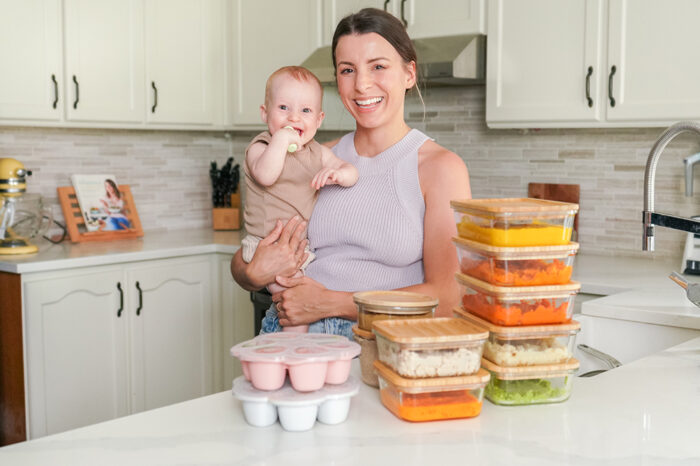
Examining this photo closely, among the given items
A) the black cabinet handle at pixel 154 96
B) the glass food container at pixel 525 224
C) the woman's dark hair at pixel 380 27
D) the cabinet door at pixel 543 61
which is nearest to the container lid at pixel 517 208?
the glass food container at pixel 525 224

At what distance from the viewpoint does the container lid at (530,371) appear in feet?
3.96

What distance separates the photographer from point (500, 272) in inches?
48.0

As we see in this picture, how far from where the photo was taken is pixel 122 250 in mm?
3279

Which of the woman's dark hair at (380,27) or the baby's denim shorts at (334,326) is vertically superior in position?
the woman's dark hair at (380,27)

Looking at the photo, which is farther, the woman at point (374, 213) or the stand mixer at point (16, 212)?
the stand mixer at point (16, 212)

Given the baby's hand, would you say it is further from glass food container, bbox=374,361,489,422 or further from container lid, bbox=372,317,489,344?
glass food container, bbox=374,361,489,422

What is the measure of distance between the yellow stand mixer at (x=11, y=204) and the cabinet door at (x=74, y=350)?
248mm

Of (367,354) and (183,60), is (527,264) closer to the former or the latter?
(367,354)

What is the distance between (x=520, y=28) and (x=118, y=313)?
76.1 inches

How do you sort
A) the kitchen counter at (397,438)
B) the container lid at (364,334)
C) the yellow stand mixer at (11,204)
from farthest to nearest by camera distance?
the yellow stand mixer at (11,204) < the container lid at (364,334) < the kitchen counter at (397,438)

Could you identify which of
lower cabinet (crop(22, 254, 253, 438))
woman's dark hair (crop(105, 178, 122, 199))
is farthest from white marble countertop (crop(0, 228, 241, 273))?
woman's dark hair (crop(105, 178, 122, 199))

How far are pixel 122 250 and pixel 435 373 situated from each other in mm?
2392

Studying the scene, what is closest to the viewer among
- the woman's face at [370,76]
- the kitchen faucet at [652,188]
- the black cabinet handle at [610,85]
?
the kitchen faucet at [652,188]

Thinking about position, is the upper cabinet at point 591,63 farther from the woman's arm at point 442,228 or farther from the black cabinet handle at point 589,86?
the woman's arm at point 442,228
